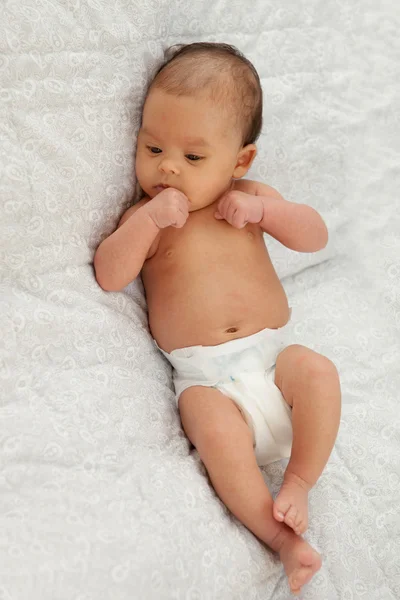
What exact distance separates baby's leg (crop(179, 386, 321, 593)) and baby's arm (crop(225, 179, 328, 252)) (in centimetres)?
41

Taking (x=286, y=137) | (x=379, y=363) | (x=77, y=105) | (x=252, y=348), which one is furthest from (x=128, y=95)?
(x=379, y=363)

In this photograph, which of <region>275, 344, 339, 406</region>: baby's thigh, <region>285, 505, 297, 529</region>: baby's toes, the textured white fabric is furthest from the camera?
<region>275, 344, 339, 406</region>: baby's thigh

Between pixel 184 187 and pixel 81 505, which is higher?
pixel 184 187

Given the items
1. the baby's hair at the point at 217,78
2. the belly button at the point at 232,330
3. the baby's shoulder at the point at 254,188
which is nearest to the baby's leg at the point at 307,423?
the belly button at the point at 232,330

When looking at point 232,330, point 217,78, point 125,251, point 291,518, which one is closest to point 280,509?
point 291,518

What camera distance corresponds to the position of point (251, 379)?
4.61 feet

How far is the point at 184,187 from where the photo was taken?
142 centimetres

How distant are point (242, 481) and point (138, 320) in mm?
400

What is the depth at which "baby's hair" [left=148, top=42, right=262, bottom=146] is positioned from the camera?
4.58 ft

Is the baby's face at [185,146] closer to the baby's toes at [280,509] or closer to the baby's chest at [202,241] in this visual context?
the baby's chest at [202,241]

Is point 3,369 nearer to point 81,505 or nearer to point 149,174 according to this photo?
point 81,505

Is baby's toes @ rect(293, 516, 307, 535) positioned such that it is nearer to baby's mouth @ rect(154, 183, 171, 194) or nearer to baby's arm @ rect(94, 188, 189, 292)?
baby's arm @ rect(94, 188, 189, 292)

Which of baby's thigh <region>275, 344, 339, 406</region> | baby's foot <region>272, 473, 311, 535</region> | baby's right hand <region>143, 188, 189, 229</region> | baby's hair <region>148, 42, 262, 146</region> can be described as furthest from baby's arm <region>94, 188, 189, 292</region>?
baby's foot <region>272, 473, 311, 535</region>

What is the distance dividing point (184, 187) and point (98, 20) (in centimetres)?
36
